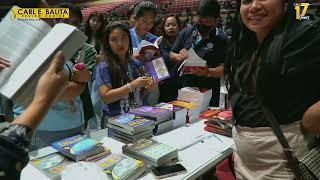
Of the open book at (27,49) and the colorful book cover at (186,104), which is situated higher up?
the open book at (27,49)

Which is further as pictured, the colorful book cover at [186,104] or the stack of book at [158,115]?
the colorful book cover at [186,104]

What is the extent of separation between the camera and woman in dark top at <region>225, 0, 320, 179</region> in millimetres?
1242

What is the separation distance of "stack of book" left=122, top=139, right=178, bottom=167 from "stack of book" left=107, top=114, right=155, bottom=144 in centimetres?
11

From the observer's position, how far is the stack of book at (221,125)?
2.02 meters

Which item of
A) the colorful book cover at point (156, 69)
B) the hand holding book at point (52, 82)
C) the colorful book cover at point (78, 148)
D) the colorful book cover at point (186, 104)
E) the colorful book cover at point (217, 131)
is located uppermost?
the hand holding book at point (52, 82)

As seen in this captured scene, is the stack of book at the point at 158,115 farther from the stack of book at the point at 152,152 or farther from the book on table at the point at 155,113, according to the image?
the stack of book at the point at 152,152

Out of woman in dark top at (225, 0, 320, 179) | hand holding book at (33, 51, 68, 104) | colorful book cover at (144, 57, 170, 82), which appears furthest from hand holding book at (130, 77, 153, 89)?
hand holding book at (33, 51, 68, 104)

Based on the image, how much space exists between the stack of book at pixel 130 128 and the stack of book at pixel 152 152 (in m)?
0.11

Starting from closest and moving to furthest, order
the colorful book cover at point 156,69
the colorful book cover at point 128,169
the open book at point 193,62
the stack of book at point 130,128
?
the colorful book cover at point 128,169 < the stack of book at point 130,128 < the colorful book cover at point 156,69 < the open book at point 193,62

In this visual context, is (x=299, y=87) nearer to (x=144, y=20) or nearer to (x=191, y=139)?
(x=191, y=139)

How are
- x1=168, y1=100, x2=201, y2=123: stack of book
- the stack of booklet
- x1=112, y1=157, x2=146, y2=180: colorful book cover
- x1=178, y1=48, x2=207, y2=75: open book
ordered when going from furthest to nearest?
x1=178, y1=48, x2=207, y2=75: open book
x1=168, y1=100, x2=201, y2=123: stack of book
the stack of booklet
x1=112, y1=157, x2=146, y2=180: colorful book cover

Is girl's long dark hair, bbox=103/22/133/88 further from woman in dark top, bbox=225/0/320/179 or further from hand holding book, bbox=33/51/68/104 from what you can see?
hand holding book, bbox=33/51/68/104

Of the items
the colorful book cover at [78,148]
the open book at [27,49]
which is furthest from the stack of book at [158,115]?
the open book at [27,49]

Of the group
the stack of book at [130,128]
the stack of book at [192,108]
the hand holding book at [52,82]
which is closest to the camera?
the hand holding book at [52,82]
